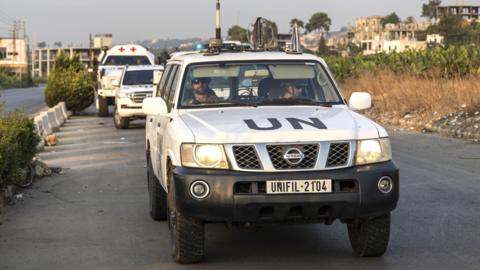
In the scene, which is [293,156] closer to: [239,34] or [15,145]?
[15,145]

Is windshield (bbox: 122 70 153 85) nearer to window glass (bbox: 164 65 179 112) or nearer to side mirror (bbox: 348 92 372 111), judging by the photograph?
window glass (bbox: 164 65 179 112)

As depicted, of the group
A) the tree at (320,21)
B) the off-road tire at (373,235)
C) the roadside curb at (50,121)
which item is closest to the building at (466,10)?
the tree at (320,21)

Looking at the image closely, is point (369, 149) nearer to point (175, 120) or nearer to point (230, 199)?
point (230, 199)

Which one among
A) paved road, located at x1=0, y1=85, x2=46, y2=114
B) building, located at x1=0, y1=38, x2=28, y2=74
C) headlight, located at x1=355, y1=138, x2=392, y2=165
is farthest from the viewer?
building, located at x1=0, y1=38, x2=28, y2=74

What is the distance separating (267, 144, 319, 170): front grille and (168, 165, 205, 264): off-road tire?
31.8 inches

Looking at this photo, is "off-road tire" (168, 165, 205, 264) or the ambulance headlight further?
the ambulance headlight

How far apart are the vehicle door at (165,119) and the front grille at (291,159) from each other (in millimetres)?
1193

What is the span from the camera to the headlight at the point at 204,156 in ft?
19.7

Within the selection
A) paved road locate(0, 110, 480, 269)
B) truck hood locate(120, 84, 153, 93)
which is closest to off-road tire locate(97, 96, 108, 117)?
truck hood locate(120, 84, 153, 93)

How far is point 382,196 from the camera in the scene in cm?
606

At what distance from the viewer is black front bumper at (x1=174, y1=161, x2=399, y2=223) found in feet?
19.3

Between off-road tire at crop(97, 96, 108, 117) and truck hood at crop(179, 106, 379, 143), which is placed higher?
truck hood at crop(179, 106, 379, 143)

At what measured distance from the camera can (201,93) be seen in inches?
292

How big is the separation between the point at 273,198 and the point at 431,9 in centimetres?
15667
